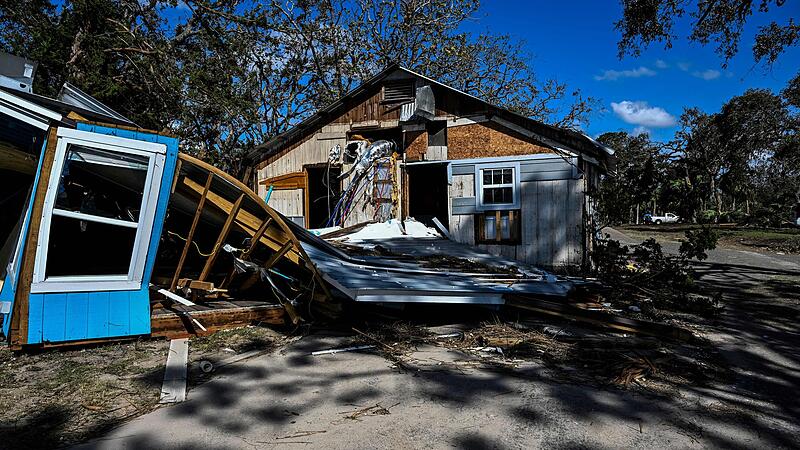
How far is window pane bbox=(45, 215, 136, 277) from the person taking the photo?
21.4 feet

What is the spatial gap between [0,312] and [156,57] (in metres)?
14.1

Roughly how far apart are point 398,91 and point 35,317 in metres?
9.50

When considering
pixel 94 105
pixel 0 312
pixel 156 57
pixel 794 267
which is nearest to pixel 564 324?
pixel 0 312

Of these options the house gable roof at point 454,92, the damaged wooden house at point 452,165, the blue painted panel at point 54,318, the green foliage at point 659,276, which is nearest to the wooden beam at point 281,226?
the blue painted panel at point 54,318

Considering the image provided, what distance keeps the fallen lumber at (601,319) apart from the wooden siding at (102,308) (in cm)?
441

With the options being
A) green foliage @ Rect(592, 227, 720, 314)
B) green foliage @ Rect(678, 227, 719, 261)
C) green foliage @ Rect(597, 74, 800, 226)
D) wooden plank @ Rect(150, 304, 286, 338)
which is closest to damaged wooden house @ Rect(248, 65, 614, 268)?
green foliage @ Rect(592, 227, 720, 314)

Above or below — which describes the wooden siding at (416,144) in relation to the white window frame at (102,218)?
above

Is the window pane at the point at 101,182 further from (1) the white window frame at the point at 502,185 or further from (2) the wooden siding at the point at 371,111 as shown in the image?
(1) the white window frame at the point at 502,185

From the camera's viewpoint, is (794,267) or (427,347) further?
(794,267)

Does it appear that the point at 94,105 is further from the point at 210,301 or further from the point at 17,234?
the point at 210,301

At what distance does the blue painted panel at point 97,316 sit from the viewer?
187 inches

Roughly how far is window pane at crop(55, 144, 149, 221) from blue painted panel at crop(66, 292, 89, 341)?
0.93 metres

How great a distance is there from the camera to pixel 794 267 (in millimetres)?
12984

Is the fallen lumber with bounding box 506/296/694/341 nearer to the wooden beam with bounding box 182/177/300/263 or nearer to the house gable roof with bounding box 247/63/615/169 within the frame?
the wooden beam with bounding box 182/177/300/263
